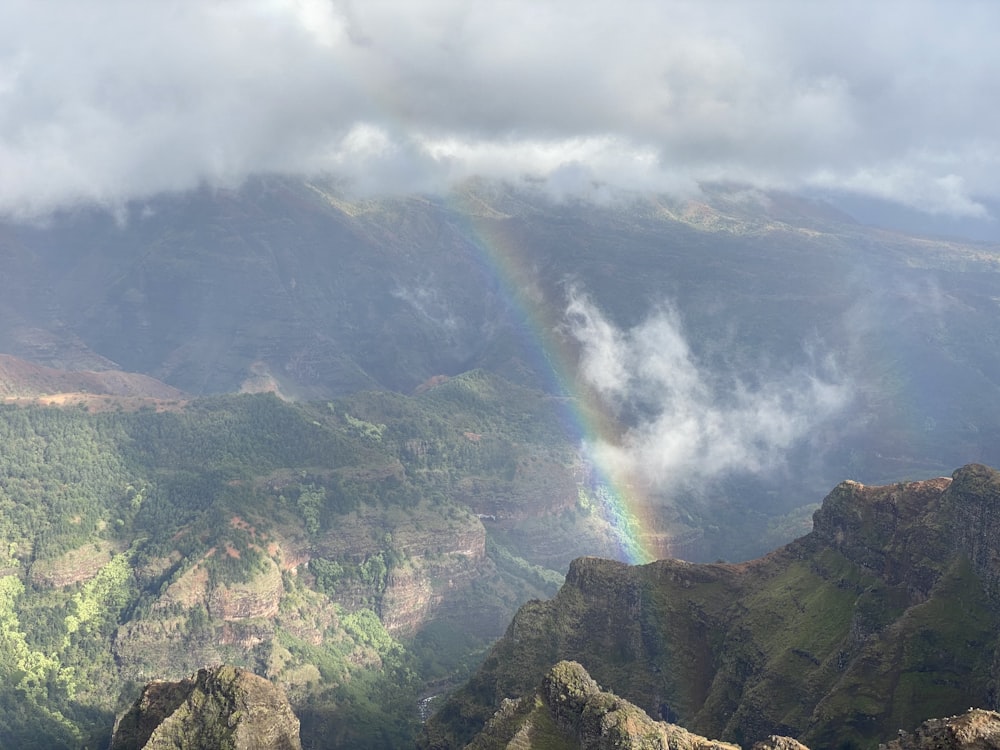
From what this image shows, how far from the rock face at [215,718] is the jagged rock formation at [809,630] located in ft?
140

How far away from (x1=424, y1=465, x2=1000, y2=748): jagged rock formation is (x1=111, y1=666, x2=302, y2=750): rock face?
140ft

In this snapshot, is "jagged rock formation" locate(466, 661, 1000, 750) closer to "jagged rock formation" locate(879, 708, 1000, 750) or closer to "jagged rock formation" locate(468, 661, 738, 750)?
"jagged rock formation" locate(468, 661, 738, 750)

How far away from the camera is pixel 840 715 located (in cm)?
11206

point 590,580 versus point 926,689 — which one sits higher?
point 926,689

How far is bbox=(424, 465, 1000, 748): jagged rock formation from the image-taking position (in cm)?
11200

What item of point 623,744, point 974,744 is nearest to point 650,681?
point 623,744

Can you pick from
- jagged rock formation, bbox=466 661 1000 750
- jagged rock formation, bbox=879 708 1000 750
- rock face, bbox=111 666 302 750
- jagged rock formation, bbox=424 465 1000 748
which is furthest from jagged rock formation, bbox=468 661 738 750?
jagged rock formation, bbox=424 465 1000 748

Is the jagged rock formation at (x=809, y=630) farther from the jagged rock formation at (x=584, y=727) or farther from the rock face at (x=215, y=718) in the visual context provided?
Result: the rock face at (x=215, y=718)

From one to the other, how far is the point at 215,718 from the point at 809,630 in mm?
81442

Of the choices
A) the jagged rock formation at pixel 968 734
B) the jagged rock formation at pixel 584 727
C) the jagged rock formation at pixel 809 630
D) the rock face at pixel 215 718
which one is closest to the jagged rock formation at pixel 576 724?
the jagged rock formation at pixel 584 727

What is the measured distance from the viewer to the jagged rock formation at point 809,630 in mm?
112000

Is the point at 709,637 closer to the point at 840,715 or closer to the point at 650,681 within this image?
the point at 650,681

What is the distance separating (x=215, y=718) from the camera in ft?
361

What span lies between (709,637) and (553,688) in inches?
1859
